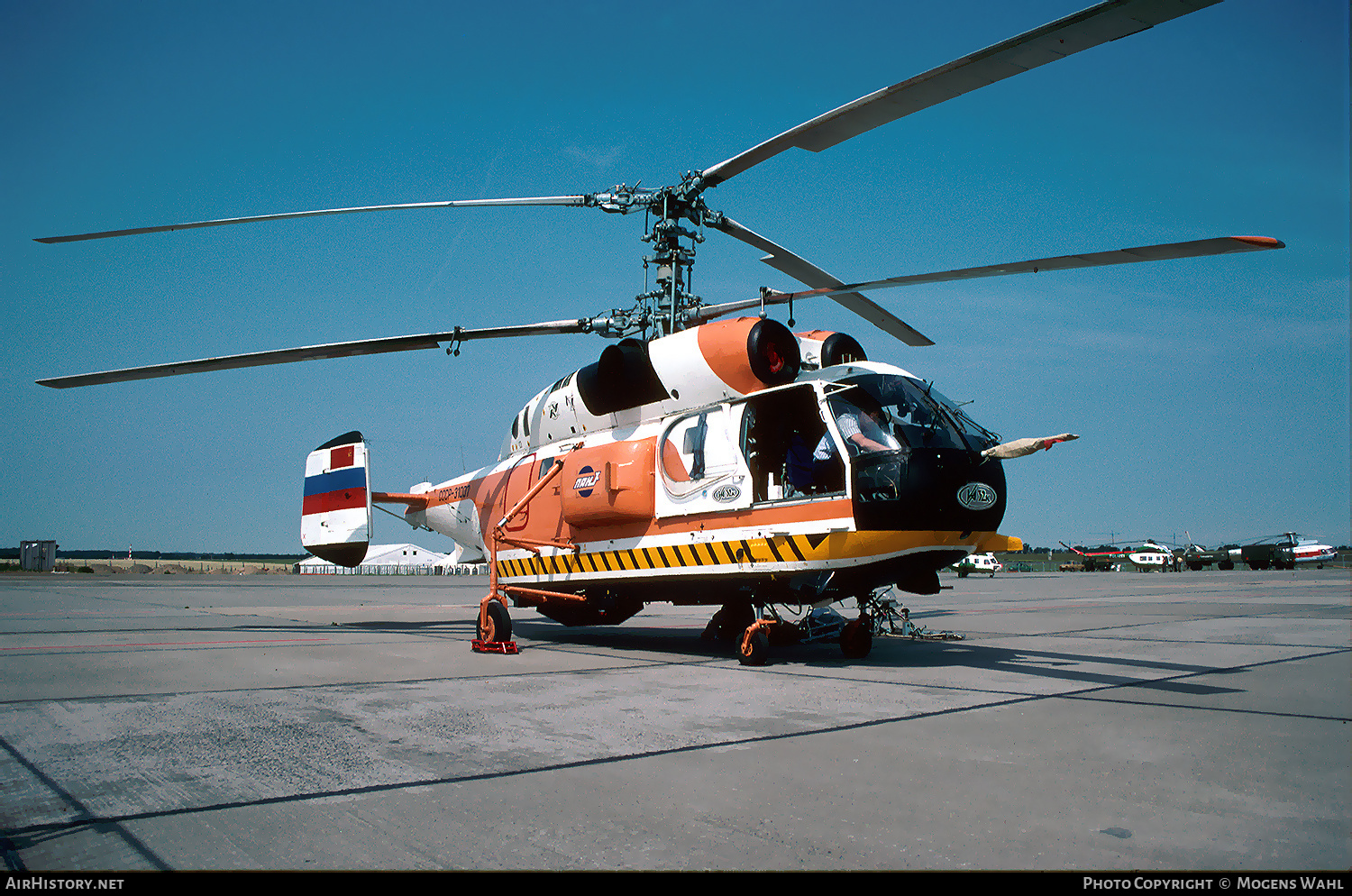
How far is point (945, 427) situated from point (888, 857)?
6.26m

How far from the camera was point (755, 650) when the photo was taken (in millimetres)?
9039

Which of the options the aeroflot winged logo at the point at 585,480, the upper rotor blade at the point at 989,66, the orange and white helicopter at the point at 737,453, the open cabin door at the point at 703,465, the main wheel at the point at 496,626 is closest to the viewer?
the upper rotor blade at the point at 989,66

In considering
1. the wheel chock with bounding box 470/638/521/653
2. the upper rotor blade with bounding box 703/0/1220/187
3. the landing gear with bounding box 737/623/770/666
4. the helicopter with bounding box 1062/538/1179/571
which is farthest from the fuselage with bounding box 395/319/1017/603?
the helicopter with bounding box 1062/538/1179/571

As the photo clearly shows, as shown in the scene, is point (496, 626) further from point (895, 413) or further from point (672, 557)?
point (895, 413)

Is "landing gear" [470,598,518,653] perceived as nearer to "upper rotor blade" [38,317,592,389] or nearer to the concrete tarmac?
the concrete tarmac

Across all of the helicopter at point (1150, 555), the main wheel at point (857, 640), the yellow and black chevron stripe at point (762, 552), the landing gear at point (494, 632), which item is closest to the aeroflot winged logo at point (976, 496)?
the yellow and black chevron stripe at point (762, 552)

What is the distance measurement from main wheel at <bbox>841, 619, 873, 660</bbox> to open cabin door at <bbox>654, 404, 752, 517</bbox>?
6.82 feet

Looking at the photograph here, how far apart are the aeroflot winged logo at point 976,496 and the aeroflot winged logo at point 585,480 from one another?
4573mm

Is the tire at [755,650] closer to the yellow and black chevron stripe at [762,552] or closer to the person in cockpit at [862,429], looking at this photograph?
the yellow and black chevron stripe at [762,552]

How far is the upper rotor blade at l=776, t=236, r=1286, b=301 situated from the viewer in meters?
5.87

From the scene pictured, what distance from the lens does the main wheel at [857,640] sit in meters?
9.60

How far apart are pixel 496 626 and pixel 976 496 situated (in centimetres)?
595

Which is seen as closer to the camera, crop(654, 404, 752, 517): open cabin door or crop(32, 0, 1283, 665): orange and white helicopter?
crop(32, 0, 1283, 665): orange and white helicopter

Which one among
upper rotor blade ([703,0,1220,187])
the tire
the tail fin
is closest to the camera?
upper rotor blade ([703,0,1220,187])
